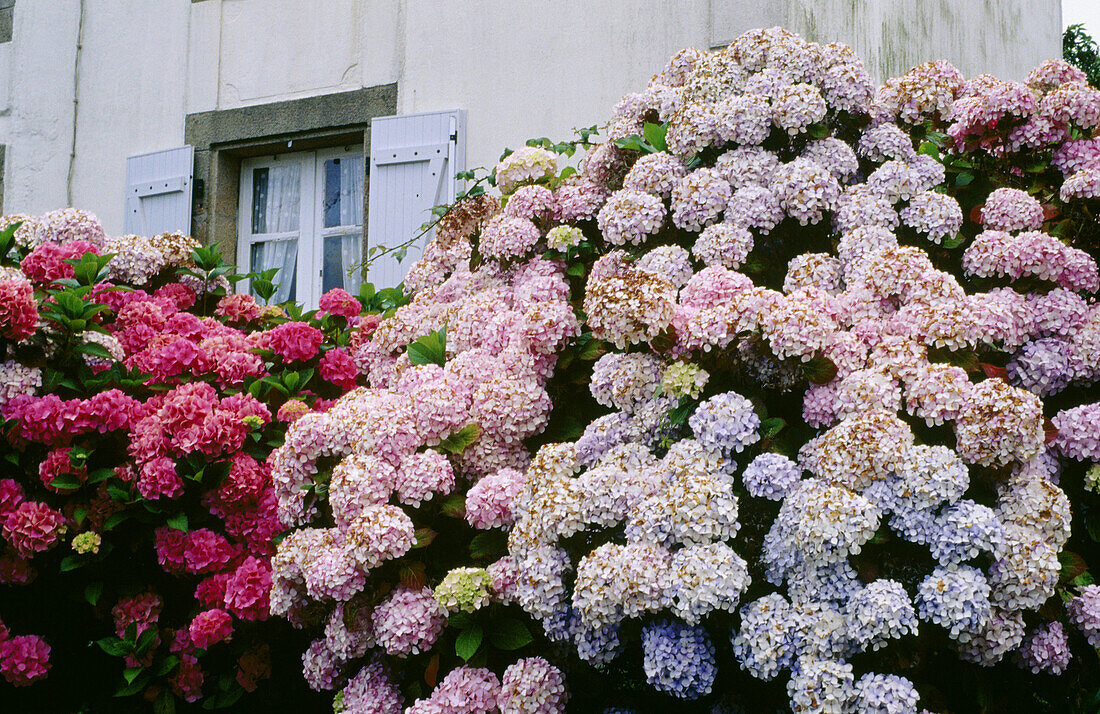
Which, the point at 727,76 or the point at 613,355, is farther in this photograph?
the point at 727,76

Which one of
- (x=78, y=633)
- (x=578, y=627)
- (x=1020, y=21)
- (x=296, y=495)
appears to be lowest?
(x=78, y=633)

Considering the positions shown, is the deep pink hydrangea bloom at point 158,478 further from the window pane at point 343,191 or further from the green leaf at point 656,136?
the window pane at point 343,191

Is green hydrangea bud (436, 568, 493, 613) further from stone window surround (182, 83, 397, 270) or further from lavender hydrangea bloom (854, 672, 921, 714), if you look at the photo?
stone window surround (182, 83, 397, 270)

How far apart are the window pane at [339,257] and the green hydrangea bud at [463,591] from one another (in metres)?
4.35

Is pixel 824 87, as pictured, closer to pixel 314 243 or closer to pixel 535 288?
pixel 535 288

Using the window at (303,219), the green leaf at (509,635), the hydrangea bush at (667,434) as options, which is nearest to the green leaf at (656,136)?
the hydrangea bush at (667,434)

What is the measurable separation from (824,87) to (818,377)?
1.15 meters

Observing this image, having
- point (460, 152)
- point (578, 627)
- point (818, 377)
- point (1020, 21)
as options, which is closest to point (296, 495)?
point (578, 627)

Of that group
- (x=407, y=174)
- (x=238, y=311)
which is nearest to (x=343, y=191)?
(x=407, y=174)

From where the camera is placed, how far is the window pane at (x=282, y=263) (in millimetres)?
6680

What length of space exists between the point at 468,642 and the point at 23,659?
1.64 meters

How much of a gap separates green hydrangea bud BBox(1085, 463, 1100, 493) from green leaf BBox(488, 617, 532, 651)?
138 cm

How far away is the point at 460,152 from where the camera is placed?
594 centimetres

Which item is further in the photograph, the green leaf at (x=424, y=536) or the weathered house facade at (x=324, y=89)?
the weathered house facade at (x=324, y=89)
